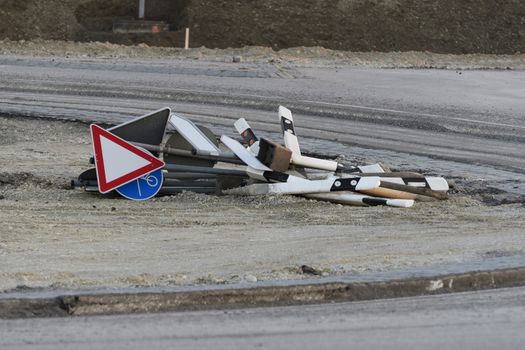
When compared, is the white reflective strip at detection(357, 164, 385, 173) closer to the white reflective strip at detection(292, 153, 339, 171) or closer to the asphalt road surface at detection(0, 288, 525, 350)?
the white reflective strip at detection(292, 153, 339, 171)

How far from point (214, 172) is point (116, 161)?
3.54 ft

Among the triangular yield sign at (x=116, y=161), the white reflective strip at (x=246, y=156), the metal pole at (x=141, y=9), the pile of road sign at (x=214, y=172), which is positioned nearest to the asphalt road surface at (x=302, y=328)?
the pile of road sign at (x=214, y=172)

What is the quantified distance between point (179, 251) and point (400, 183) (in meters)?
3.69

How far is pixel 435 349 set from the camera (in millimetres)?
6547

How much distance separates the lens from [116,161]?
39.1 ft

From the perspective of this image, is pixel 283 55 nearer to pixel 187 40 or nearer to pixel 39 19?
pixel 187 40

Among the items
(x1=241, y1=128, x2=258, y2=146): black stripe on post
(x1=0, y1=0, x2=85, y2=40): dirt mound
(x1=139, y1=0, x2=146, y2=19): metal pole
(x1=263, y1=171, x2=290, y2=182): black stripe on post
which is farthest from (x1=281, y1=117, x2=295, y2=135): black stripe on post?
(x1=139, y1=0, x2=146, y2=19): metal pole

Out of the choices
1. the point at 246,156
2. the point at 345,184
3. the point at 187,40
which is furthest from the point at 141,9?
the point at 345,184

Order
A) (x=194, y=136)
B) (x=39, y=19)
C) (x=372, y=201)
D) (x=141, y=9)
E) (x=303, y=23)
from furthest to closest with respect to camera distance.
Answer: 1. (x=141, y=9)
2. (x=303, y=23)
3. (x=39, y=19)
4. (x=194, y=136)
5. (x=372, y=201)

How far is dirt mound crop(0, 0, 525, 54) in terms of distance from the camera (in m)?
36.0

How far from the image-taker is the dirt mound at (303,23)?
36.0 metres

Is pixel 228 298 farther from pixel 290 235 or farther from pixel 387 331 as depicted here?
pixel 290 235

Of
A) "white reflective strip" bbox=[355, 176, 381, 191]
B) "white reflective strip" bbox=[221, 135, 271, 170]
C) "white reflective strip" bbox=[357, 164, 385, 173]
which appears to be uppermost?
"white reflective strip" bbox=[221, 135, 271, 170]

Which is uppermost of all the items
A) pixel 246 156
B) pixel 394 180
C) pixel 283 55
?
pixel 246 156
